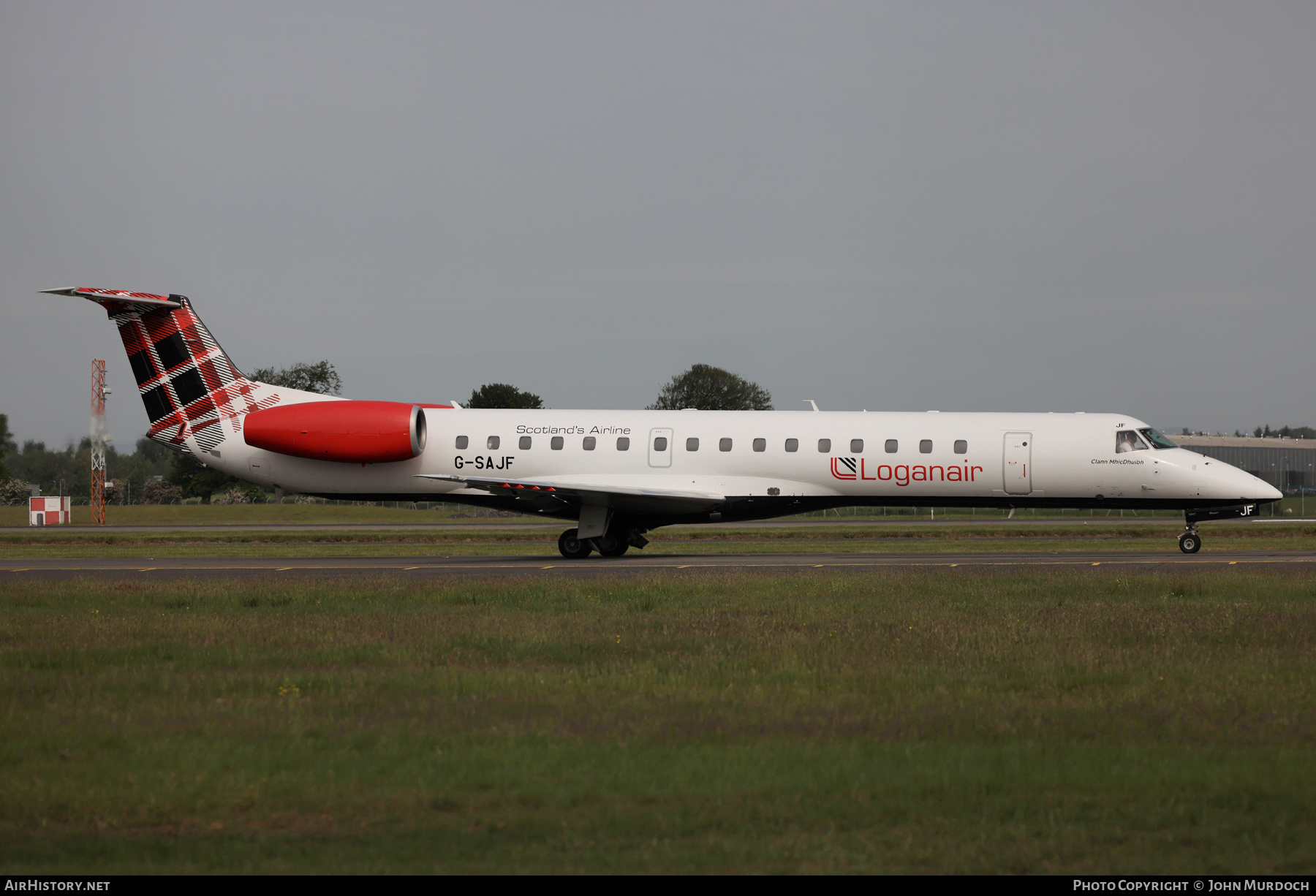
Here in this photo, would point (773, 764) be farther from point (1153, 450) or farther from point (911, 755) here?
point (1153, 450)

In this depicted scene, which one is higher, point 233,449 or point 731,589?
point 233,449

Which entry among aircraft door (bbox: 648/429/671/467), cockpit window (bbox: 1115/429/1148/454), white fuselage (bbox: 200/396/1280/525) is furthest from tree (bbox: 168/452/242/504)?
cockpit window (bbox: 1115/429/1148/454)

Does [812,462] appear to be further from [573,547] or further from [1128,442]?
[1128,442]

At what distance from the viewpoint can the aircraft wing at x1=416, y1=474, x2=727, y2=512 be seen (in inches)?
1021

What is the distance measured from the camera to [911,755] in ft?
24.6

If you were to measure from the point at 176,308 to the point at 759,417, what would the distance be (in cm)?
1464

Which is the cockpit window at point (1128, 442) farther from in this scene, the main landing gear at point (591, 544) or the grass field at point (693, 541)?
the main landing gear at point (591, 544)

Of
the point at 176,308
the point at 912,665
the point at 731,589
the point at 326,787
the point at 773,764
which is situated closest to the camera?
the point at 326,787

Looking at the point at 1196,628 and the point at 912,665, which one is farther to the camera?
the point at 1196,628

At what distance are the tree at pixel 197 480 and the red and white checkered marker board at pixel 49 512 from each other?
1277 inches

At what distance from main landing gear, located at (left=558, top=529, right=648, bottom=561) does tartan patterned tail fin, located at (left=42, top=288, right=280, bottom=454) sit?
8.36 meters

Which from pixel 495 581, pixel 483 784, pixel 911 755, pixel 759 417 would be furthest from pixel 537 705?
pixel 759 417

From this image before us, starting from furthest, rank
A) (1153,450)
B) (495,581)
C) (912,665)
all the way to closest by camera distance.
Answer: (1153,450)
(495,581)
(912,665)
